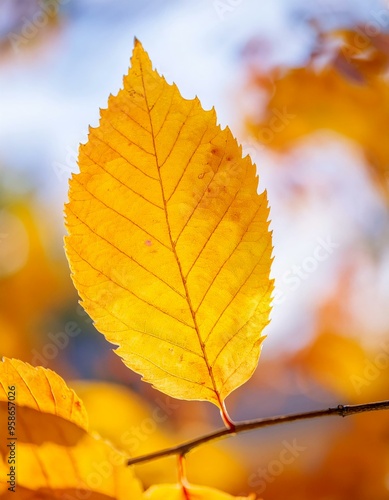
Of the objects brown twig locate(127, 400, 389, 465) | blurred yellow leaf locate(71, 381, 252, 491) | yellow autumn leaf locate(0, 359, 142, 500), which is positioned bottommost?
blurred yellow leaf locate(71, 381, 252, 491)

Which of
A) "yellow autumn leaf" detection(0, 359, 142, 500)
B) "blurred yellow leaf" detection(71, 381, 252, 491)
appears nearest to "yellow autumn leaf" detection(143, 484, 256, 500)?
"yellow autumn leaf" detection(0, 359, 142, 500)

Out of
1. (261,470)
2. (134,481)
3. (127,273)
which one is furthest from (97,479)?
(261,470)

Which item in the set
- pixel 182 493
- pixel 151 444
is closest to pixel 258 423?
pixel 182 493

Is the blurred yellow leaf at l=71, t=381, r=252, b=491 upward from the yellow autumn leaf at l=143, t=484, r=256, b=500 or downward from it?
downward

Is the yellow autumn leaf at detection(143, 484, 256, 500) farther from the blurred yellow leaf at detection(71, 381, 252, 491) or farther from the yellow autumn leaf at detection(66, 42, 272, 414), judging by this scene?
the blurred yellow leaf at detection(71, 381, 252, 491)

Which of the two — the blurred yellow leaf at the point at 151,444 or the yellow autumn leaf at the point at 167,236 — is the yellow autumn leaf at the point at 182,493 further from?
the blurred yellow leaf at the point at 151,444

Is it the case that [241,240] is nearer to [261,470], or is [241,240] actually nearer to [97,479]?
[97,479]

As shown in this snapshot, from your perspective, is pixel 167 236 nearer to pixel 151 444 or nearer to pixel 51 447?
pixel 51 447
